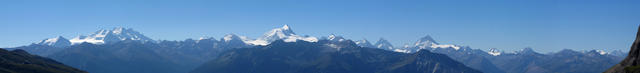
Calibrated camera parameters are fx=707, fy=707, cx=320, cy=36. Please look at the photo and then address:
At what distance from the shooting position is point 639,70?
A: 192 m

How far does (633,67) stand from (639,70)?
7973 mm

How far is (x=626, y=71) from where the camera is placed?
656 feet

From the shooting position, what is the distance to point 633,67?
199250mm

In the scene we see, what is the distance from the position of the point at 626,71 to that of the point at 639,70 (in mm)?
8404

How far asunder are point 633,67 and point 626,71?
2151 millimetres
